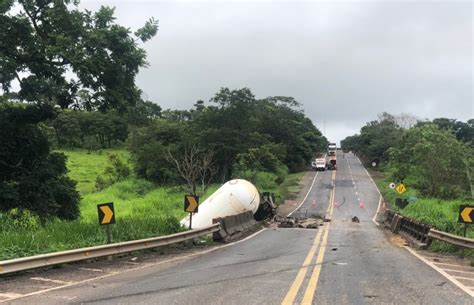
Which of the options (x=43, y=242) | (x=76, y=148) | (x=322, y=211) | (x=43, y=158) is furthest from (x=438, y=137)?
(x=76, y=148)

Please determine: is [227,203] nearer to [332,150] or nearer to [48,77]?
[48,77]

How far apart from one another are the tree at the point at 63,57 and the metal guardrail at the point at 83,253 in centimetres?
836

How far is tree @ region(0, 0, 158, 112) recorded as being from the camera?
70.3 ft

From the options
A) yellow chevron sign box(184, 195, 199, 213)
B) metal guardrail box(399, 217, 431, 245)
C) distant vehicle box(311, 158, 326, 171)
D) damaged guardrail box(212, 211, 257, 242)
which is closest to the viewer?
yellow chevron sign box(184, 195, 199, 213)

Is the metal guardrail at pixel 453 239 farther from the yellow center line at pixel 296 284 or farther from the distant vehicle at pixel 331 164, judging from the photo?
the distant vehicle at pixel 331 164

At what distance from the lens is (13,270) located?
33.0 ft

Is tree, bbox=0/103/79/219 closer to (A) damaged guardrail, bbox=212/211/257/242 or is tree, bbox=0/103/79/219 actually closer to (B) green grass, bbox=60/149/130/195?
(A) damaged guardrail, bbox=212/211/257/242

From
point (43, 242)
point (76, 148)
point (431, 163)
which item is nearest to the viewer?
point (43, 242)

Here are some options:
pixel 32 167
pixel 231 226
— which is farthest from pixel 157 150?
pixel 231 226

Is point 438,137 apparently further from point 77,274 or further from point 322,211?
point 77,274

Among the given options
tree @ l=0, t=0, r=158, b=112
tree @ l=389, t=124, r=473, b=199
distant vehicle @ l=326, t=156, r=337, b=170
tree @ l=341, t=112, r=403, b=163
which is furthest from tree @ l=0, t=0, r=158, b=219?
distant vehicle @ l=326, t=156, r=337, b=170

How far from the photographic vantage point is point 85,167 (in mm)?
79562

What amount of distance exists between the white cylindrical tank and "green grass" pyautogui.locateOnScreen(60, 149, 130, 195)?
Answer: 3300 cm

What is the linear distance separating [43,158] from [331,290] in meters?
18.1
